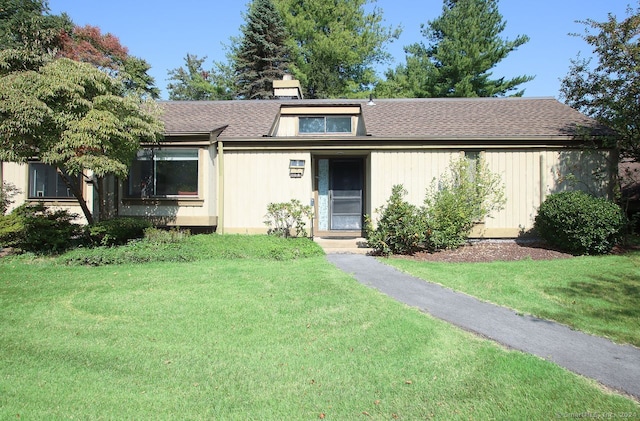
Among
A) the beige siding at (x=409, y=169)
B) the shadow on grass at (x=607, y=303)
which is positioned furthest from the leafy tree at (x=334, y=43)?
the shadow on grass at (x=607, y=303)

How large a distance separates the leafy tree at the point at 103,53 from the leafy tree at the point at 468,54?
17.1 metres

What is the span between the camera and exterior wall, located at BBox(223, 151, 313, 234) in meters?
12.2

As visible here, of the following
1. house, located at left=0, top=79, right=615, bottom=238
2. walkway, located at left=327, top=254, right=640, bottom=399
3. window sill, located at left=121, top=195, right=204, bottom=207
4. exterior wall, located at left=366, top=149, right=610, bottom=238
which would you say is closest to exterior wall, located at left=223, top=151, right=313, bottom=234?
house, located at left=0, top=79, right=615, bottom=238

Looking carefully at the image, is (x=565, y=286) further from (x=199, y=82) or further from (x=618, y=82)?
(x=199, y=82)

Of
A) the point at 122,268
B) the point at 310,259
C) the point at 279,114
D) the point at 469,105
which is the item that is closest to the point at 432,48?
the point at 469,105

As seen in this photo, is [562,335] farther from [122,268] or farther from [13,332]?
[122,268]

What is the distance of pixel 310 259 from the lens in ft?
31.3

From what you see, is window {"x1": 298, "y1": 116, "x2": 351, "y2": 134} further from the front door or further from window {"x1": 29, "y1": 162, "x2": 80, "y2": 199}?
window {"x1": 29, "y1": 162, "x2": 80, "y2": 199}

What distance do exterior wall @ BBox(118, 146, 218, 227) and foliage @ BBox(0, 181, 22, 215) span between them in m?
3.55

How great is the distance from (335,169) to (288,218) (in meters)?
2.43

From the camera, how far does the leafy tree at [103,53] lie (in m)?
27.7

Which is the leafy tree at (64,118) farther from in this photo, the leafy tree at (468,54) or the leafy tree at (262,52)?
the leafy tree at (468,54)

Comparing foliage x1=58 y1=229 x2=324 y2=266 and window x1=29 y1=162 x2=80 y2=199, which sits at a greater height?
window x1=29 y1=162 x2=80 y2=199

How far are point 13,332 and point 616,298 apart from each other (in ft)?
27.4
